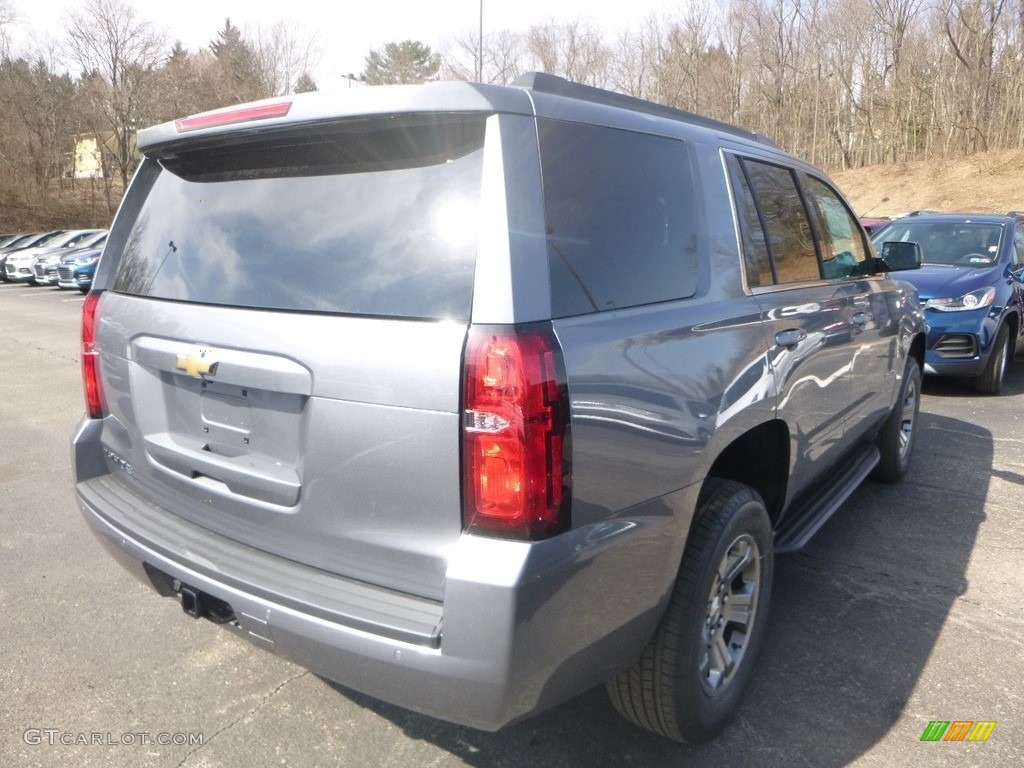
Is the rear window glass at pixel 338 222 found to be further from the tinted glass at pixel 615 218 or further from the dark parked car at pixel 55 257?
the dark parked car at pixel 55 257

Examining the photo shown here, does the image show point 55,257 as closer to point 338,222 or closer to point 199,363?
point 199,363

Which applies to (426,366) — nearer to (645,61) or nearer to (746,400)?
(746,400)

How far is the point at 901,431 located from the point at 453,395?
412 cm

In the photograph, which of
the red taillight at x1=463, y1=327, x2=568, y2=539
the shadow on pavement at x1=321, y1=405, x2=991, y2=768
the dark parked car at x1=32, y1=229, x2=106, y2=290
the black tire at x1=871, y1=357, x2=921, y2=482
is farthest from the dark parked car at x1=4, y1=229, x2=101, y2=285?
the red taillight at x1=463, y1=327, x2=568, y2=539

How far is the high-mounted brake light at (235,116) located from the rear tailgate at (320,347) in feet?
0.26

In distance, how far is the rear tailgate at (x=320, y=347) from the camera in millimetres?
2064

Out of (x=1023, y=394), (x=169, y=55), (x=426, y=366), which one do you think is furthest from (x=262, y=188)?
(x=169, y=55)

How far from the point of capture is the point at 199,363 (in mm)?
2438

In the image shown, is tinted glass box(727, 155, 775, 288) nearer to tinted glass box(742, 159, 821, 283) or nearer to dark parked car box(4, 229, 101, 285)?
tinted glass box(742, 159, 821, 283)

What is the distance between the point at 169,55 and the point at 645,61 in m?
24.5

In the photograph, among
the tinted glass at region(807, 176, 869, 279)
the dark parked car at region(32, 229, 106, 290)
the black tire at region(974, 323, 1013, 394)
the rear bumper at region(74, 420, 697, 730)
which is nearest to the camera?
the rear bumper at region(74, 420, 697, 730)

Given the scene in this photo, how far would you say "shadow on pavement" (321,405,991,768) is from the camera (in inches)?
107

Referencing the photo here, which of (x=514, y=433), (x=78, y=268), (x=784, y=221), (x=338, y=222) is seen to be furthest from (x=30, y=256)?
(x=514, y=433)

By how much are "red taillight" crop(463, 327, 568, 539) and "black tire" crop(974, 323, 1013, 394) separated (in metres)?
7.14
